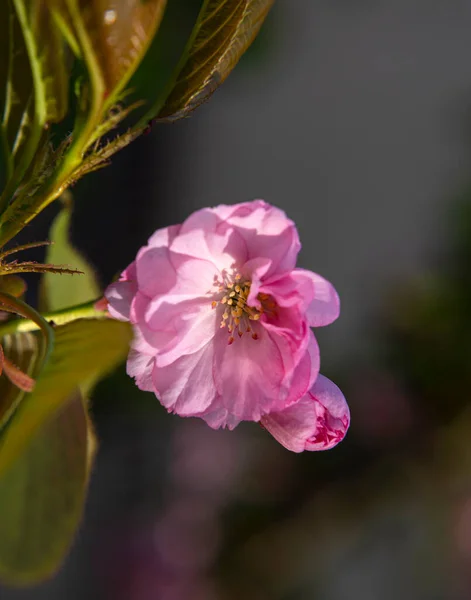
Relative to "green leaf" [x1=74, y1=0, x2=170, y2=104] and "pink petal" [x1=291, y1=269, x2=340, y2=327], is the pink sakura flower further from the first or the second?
"green leaf" [x1=74, y1=0, x2=170, y2=104]

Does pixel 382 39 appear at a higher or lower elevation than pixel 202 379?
lower

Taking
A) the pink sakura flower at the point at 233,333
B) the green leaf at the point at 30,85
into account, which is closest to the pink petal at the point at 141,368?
the pink sakura flower at the point at 233,333

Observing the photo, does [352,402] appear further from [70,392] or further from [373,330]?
[70,392]

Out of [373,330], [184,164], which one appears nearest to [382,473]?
[373,330]

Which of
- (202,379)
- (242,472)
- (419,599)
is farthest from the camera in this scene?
→ (419,599)

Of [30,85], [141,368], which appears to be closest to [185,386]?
[141,368]

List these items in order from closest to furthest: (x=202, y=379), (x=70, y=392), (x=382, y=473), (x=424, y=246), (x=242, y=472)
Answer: (x=70, y=392)
(x=202, y=379)
(x=382, y=473)
(x=242, y=472)
(x=424, y=246)
